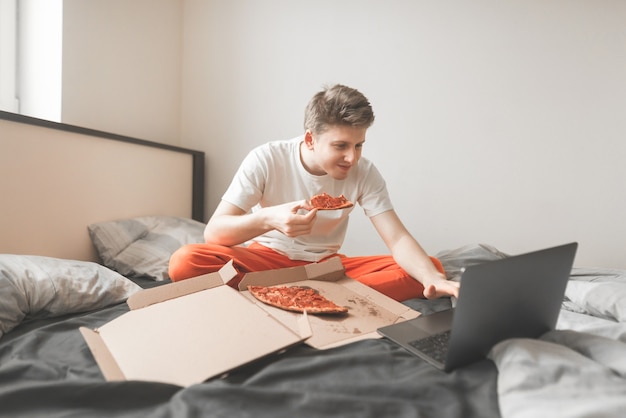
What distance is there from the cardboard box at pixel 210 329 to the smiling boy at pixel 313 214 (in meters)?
0.19

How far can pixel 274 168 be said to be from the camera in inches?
56.6

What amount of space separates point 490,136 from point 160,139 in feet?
6.94

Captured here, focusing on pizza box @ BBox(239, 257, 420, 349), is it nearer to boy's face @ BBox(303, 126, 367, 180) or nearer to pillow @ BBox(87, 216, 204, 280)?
boy's face @ BBox(303, 126, 367, 180)

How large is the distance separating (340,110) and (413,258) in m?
0.59

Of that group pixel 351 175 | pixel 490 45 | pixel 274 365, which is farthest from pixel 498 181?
pixel 274 365

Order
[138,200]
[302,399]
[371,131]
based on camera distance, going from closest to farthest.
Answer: [302,399] → [138,200] → [371,131]

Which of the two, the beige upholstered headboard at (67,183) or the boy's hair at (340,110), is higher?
the boy's hair at (340,110)

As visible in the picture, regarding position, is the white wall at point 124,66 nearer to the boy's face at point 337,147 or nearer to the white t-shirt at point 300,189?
the white t-shirt at point 300,189

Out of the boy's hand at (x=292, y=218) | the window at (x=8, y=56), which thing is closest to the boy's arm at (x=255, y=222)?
the boy's hand at (x=292, y=218)

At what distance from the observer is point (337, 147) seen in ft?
4.29

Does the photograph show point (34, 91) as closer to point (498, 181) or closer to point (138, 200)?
point (138, 200)

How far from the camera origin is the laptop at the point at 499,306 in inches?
25.0

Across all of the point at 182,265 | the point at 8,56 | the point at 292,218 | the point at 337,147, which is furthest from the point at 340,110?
the point at 8,56

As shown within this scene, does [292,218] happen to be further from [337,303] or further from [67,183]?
[67,183]
